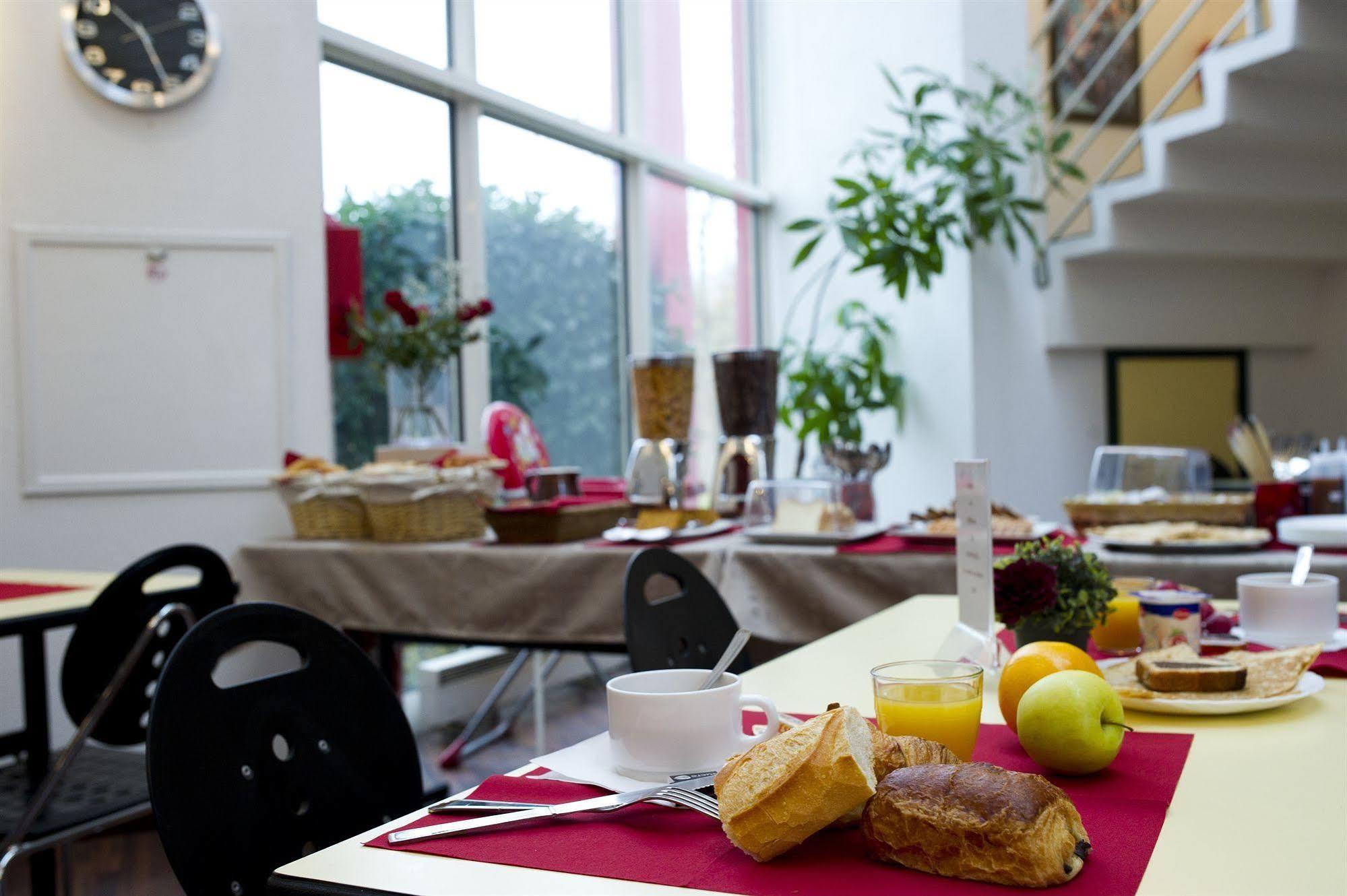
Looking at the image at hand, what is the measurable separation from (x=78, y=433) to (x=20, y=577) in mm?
620

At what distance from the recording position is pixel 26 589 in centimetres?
238

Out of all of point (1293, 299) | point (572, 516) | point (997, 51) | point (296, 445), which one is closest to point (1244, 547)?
point (572, 516)

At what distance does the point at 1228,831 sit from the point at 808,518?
186cm

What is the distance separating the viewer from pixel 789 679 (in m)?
1.35

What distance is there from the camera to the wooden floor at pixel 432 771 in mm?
2611

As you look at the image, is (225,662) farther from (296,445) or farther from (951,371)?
(951,371)

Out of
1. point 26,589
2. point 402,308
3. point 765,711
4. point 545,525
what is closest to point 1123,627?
point 765,711

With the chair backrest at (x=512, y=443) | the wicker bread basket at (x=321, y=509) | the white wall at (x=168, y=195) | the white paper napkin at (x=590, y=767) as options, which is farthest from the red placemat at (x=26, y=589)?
the white paper napkin at (x=590, y=767)

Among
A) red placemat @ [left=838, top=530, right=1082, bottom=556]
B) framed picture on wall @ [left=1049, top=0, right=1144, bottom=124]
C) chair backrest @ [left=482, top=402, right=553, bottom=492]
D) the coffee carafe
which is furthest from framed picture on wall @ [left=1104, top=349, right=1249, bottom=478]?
red placemat @ [left=838, top=530, right=1082, bottom=556]

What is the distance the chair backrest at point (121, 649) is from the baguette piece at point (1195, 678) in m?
1.55

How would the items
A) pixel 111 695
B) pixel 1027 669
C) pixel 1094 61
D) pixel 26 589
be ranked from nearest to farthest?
pixel 1027 669, pixel 111 695, pixel 26 589, pixel 1094 61

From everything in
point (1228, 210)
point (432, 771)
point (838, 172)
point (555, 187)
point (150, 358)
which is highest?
point (838, 172)

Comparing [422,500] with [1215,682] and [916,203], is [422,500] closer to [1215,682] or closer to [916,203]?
[1215,682]

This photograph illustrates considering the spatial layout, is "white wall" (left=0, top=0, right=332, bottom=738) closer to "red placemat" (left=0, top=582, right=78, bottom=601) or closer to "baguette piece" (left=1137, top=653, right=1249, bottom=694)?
"red placemat" (left=0, top=582, right=78, bottom=601)
